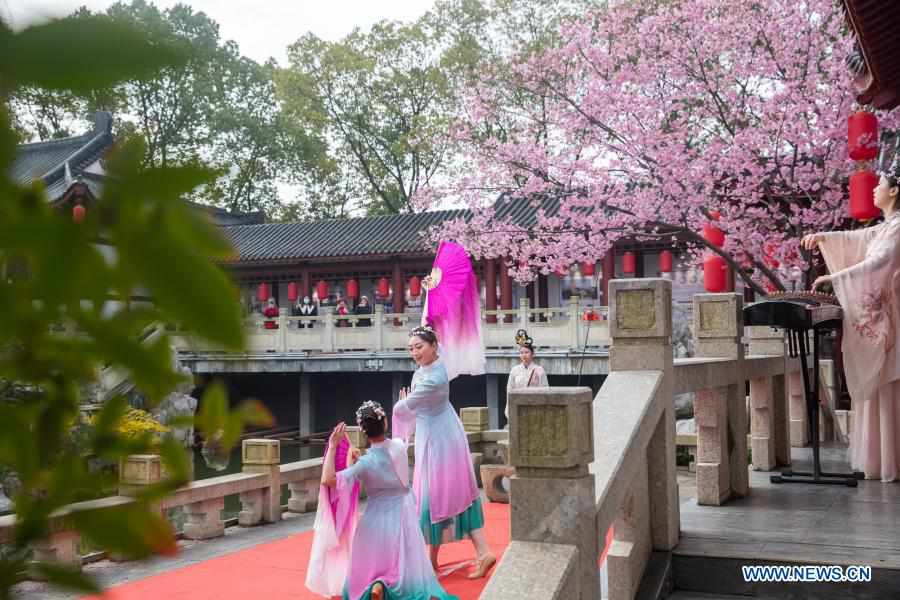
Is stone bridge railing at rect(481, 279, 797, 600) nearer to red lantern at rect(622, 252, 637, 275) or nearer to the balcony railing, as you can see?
the balcony railing

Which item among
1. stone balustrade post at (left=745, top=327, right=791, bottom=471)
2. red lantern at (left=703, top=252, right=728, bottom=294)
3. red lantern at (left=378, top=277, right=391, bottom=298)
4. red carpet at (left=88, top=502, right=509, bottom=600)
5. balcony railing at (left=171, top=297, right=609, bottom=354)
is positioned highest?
red lantern at (left=378, top=277, right=391, bottom=298)

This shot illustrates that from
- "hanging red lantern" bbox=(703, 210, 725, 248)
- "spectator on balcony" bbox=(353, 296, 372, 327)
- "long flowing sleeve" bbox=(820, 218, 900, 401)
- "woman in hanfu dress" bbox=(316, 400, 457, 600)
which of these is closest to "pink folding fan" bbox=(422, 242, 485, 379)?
"woman in hanfu dress" bbox=(316, 400, 457, 600)

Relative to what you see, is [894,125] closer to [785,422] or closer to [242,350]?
[785,422]

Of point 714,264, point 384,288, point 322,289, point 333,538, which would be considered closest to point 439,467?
point 333,538

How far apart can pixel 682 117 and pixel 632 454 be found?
8.58m

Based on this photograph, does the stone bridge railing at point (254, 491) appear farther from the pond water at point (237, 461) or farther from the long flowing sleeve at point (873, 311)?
the long flowing sleeve at point (873, 311)

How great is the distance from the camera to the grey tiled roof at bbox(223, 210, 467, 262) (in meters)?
20.8

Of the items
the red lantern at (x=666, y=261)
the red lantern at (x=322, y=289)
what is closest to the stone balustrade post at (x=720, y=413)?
the red lantern at (x=666, y=261)

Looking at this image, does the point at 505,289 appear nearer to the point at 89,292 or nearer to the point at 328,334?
the point at 328,334

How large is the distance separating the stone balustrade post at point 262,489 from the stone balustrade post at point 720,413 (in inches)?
172

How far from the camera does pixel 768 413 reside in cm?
504

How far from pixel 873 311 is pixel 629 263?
46.2ft

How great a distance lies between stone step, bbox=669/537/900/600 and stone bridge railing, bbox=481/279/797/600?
113mm

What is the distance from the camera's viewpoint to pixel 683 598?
3201mm
